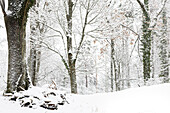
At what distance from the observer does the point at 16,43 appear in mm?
2982

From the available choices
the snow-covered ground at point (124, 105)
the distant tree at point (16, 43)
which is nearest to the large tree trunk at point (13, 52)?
the distant tree at point (16, 43)

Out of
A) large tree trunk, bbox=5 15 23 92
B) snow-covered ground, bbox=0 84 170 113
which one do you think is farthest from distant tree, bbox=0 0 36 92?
snow-covered ground, bbox=0 84 170 113

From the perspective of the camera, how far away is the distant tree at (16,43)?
293 centimetres

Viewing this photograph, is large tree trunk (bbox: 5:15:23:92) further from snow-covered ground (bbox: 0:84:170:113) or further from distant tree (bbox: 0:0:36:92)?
snow-covered ground (bbox: 0:84:170:113)

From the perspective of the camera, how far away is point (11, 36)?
2967 millimetres

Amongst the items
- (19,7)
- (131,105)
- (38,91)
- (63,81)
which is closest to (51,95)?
(38,91)

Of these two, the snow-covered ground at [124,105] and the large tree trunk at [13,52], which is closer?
the snow-covered ground at [124,105]

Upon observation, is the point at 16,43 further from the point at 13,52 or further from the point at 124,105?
the point at 124,105

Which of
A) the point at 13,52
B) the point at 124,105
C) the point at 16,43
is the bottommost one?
the point at 124,105

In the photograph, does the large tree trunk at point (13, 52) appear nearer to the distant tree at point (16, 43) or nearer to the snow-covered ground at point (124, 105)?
the distant tree at point (16, 43)

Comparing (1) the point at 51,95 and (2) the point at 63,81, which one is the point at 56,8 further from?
(2) the point at 63,81

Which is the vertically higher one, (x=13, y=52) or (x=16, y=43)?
(x=16, y=43)

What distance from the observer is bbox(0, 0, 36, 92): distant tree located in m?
2.93

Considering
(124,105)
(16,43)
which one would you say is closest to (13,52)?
(16,43)
